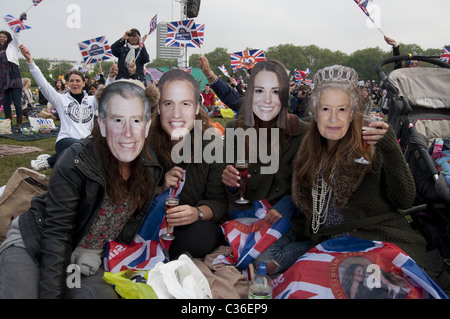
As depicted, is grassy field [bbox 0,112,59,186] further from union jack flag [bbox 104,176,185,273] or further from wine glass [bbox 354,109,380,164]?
wine glass [bbox 354,109,380,164]

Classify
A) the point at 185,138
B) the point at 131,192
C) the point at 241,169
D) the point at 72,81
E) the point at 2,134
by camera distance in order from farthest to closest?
the point at 2,134 → the point at 72,81 → the point at 185,138 → the point at 241,169 → the point at 131,192

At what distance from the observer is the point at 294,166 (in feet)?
10.1

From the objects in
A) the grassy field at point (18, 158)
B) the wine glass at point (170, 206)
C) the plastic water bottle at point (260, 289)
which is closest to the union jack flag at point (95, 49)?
the grassy field at point (18, 158)

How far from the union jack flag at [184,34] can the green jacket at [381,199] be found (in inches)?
238

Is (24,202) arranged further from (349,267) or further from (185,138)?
(349,267)

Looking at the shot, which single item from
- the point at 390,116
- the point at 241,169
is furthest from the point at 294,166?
the point at 390,116

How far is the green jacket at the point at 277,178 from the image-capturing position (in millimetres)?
3287

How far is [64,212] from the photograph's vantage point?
93.4 inches

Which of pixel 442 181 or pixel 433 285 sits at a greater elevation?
pixel 442 181

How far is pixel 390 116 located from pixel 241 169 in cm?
218

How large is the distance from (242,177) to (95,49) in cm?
625

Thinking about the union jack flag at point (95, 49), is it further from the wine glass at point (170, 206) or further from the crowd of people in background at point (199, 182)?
the wine glass at point (170, 206)

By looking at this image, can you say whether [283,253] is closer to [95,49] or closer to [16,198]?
[16,198]

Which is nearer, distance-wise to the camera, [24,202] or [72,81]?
[24,202]
